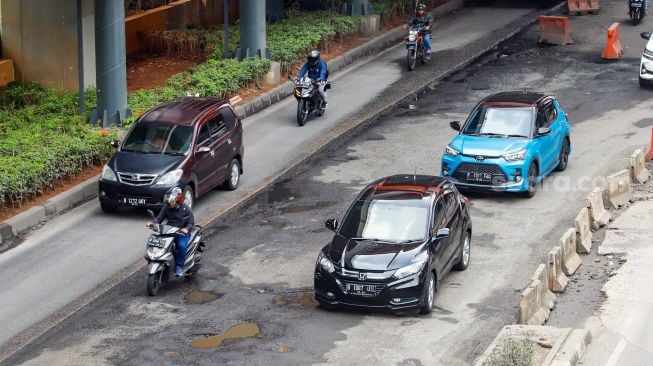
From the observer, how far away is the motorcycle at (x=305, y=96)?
28.6 metres

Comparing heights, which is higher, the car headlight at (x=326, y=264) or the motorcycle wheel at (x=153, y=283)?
the car headlight at (x=326, y=264)

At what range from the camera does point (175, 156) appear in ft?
Result: 74.0

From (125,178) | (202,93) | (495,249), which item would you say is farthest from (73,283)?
(202,93)

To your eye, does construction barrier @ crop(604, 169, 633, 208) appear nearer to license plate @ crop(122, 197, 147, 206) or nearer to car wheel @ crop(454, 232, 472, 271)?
car wheel @ crop(454, 232, 472, 271)

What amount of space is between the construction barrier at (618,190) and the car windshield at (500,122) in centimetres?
183

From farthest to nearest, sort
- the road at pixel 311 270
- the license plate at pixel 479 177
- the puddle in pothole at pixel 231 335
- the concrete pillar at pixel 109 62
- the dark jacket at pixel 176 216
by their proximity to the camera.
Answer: the concrete pillar at pixel 109 62
the license plate at pixel 479 177
the dark jacket at pixel 176 216
the puddle in pothole at pixel 231 335
the road at pixel 311 270

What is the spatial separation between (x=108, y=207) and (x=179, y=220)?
4.35 m

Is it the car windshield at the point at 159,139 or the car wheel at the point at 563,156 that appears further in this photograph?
the car wheel at the point at 563,156

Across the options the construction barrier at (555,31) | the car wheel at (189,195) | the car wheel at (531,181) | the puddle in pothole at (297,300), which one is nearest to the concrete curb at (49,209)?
the car wheel at (189,195)

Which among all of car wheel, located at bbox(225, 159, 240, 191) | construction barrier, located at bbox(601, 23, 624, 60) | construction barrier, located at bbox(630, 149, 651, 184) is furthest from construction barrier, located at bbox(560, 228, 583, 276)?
construction barrier, located at bbox(601, 23, 624, 60)

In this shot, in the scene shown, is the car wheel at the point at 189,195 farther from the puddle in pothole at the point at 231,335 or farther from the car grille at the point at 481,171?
the puddle in pothole at the point at 231,335

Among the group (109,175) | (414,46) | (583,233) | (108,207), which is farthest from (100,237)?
(414,46)

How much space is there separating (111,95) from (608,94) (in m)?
12.7

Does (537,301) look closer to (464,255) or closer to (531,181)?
(464,255)
